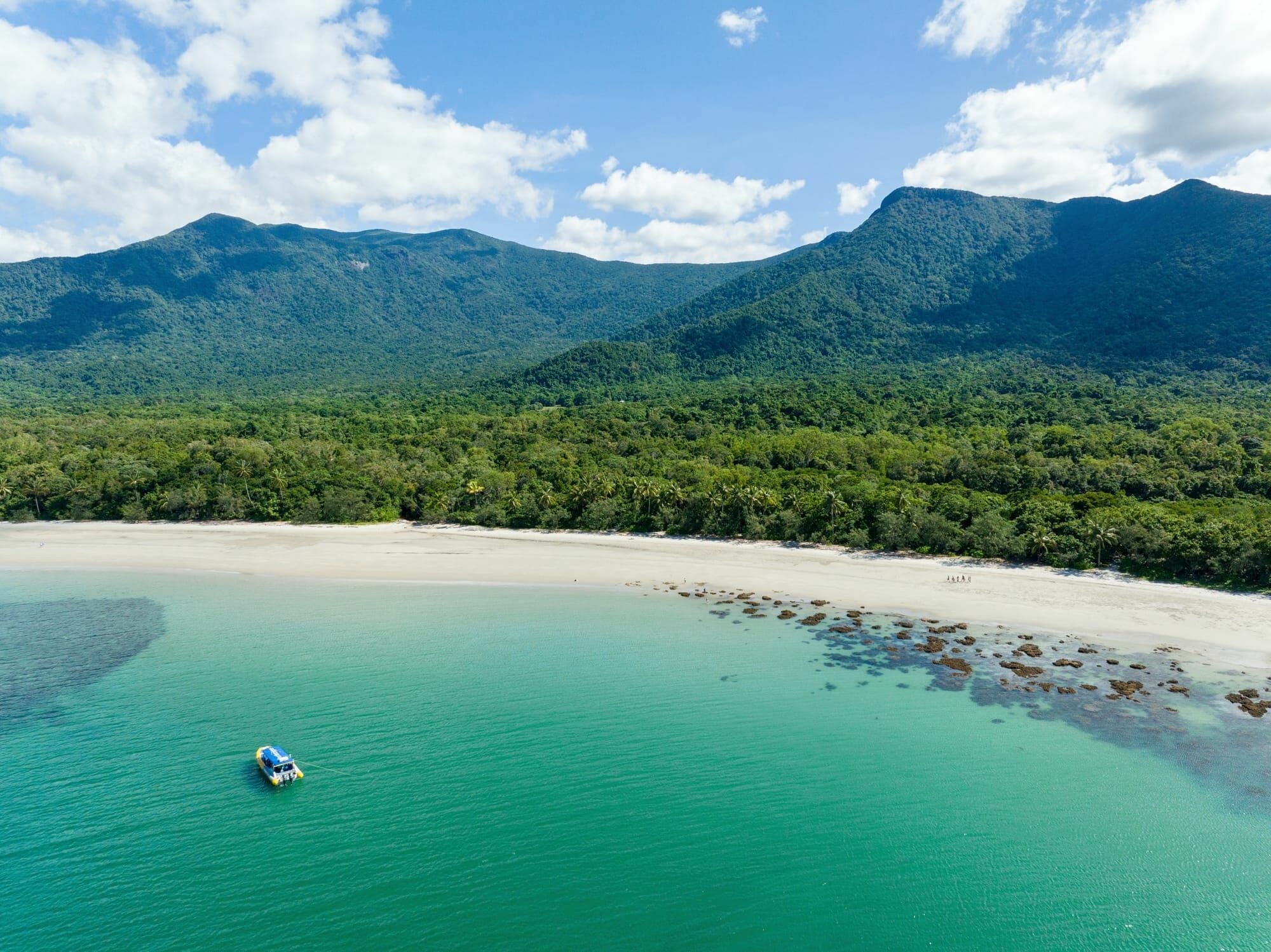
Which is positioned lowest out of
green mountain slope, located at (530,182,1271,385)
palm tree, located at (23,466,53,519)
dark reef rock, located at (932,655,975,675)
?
dark reef rock, located at (932,655,975,675)

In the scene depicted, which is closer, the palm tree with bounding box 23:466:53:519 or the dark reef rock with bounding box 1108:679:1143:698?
the dark reef rock with bounding box 1108:679:1143:698

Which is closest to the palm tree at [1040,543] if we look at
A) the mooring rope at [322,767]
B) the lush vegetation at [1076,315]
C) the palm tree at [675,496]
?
the palm tree at [675,496]

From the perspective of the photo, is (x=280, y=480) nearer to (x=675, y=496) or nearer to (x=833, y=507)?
(x=675, y=496)

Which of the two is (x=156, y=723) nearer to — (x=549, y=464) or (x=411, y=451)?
(x=549, y=464)

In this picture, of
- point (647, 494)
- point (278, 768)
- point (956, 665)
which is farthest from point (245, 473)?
point (956, 665)

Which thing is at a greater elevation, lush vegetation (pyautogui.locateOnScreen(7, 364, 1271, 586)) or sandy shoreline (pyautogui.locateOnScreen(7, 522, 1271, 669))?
lush vegetation (pyautogui.locateOnScreen(7, 364, 1271, 586))

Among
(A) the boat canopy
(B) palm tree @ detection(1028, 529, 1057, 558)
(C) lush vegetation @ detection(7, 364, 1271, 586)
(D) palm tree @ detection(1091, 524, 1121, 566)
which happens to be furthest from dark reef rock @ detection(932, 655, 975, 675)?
(A) the boat canopy

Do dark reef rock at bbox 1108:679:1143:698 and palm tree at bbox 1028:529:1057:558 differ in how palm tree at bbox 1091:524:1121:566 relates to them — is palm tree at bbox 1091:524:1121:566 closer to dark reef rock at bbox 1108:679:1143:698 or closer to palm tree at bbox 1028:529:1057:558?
palm tree at bbox 1028:529:1057:558
